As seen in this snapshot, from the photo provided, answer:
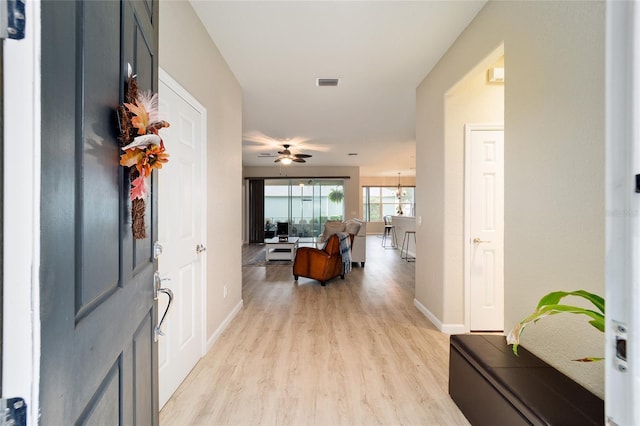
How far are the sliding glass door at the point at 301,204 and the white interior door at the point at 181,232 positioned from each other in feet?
25.1

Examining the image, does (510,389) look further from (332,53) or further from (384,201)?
(384,201)

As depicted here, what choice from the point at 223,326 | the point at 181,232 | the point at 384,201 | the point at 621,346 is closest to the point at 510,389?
the point at 621,346

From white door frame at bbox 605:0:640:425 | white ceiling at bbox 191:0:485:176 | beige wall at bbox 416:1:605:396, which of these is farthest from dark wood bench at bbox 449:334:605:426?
white ceiling at bbox 191:0:485:176

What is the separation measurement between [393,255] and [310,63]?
5820mm

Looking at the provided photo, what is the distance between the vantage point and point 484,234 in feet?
9.56

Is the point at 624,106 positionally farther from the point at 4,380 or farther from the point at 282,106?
the point at 282,106

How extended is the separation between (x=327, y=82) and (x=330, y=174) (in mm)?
6181

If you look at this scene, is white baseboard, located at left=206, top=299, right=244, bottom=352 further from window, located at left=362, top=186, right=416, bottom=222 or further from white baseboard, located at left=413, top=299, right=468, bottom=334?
window, located at left=362, top=186, right=416, bottom=222

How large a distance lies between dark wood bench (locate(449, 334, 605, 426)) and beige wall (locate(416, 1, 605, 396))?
12 cm

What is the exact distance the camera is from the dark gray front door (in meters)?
0.50

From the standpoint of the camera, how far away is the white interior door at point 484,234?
2.89m

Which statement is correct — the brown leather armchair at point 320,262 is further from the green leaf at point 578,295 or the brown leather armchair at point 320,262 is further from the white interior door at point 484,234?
the green leaf at point 578,295

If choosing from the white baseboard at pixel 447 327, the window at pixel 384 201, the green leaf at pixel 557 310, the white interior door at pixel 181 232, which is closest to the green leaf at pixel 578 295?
the green leaf at pixel 557 310

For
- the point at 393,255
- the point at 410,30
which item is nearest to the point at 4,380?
the point at 410,30
